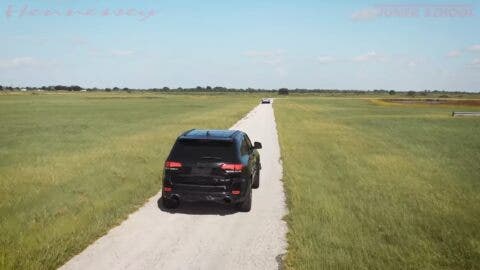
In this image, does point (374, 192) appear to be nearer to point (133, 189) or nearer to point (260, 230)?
point (260, 230)

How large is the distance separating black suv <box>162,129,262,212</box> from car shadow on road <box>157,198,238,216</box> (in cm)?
30

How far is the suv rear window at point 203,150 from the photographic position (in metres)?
9.43

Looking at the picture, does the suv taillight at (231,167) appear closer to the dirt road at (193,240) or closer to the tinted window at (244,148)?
the tinted window at (244,148)

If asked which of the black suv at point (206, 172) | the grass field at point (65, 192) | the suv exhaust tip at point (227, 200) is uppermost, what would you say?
the black suv at point (206, 172)

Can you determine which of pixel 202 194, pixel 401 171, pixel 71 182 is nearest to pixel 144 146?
pixel 71 182

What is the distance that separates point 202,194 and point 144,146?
42.2ft

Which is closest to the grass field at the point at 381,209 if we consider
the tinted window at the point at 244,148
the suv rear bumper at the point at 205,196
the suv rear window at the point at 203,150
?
the suv rear bumper at the point at 205,196

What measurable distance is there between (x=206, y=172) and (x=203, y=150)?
19.7 inches

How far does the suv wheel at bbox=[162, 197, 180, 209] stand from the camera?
964 cm

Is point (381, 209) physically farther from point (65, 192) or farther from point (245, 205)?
point (65, 192)

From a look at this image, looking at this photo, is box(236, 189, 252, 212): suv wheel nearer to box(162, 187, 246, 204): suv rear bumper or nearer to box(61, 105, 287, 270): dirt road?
box(61, 105, 287, 270): dirt road

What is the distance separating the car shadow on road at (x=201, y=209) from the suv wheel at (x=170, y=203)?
3.9 inches

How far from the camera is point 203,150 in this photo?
31.3 feet

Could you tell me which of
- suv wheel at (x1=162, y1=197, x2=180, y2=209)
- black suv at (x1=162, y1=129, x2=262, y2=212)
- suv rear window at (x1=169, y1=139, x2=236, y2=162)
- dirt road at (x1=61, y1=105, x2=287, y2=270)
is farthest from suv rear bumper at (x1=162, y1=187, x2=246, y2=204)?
suv rear window at (x1=169, y1=139, x2=236, y2=162)
